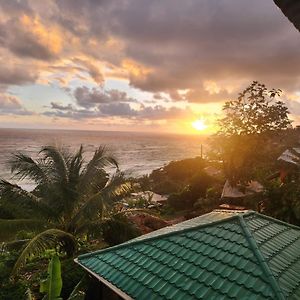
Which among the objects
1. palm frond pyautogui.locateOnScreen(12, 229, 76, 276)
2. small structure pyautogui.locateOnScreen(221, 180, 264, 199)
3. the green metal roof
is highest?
the green metal roof

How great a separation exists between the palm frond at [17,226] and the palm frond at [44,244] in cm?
92

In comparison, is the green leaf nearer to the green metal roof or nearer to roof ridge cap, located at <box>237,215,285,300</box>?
the green metal roof

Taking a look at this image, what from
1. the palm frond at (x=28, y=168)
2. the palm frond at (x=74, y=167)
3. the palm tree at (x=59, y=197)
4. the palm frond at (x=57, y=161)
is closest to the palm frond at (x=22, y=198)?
the palm tree at (x=59, y=197)

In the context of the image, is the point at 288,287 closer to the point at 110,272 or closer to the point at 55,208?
the point at 110,272

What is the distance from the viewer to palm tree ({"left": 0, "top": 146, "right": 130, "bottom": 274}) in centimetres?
1290

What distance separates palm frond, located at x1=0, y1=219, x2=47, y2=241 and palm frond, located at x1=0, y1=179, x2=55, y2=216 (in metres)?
0.54

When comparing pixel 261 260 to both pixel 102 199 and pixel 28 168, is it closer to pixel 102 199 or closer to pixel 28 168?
pixel 102 199

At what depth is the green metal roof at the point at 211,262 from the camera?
5180 millimetres

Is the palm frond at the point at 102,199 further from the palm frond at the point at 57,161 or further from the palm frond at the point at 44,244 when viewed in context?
the palm frond at the point at 57,161

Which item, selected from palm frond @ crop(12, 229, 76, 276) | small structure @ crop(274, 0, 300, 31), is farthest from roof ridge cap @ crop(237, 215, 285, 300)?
palm frond @ crop(12, 229, 76, 276)

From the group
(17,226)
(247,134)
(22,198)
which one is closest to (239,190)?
(247,134)

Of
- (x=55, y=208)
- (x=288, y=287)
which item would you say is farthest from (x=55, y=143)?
(x=288, y=287)

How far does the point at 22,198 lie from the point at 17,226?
1.29 metres

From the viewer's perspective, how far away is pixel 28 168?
1344 centimetres
